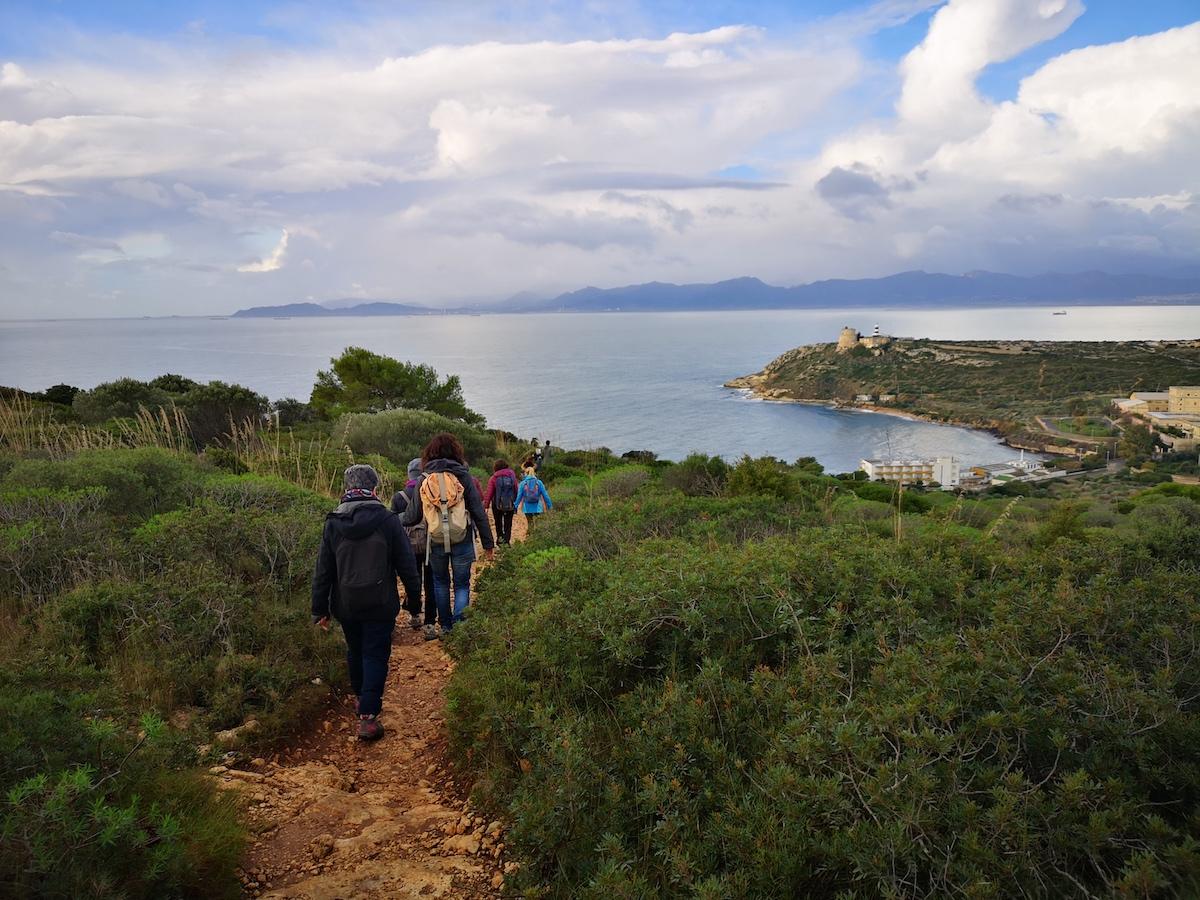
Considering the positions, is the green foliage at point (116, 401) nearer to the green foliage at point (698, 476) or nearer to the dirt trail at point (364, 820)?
the green foliage at point (698, 476)

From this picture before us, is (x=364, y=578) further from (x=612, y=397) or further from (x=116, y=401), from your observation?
(x=612, y=397)

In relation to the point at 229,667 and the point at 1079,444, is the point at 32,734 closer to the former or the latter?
the point at 229,667

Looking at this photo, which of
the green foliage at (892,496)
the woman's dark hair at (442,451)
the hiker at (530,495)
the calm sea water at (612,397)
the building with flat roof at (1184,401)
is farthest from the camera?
the building with flat roof at (1184,401)

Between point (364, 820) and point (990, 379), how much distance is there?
10332 cm

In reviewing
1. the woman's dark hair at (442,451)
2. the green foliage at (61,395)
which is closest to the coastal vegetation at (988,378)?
the woman's dark hair at (442,451)

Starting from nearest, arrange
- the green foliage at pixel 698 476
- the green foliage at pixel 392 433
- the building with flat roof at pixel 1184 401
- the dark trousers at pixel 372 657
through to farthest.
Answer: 1. the dark trousers at pixel 372 657
2. the green foliage at pixel 698 476
3. the green foliage at pixel 392 433
4. the building with flat roof at pixel 1184 401

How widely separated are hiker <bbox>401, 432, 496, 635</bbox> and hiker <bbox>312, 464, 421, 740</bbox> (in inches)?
47.4

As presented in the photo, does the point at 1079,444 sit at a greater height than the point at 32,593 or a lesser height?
lesser

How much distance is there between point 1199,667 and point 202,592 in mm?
5740

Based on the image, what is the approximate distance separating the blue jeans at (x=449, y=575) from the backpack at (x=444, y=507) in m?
0.11

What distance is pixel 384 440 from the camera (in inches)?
685

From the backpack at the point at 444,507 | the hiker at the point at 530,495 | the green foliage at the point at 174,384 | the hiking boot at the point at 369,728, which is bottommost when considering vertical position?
the hiking boot at the point at 369,728

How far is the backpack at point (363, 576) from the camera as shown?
14.2 ft

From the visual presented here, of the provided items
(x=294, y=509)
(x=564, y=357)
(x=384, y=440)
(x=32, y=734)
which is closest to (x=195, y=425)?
(x=384, y=440)
